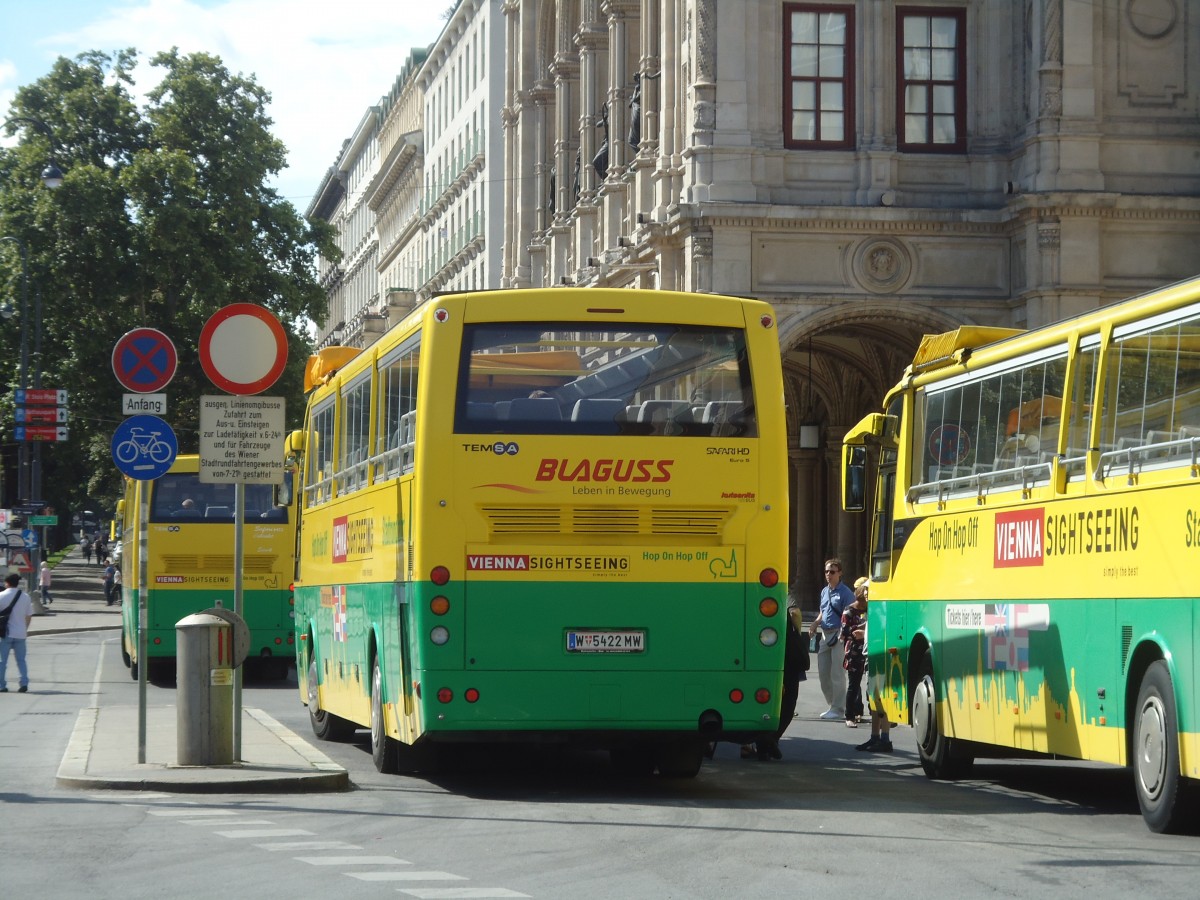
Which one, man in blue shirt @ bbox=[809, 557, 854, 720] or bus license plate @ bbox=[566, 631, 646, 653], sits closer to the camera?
bus license plate @ bbox=[566, 631, 646, 653]

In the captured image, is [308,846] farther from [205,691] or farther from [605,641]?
[205,691]

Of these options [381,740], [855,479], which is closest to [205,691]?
[381,740]

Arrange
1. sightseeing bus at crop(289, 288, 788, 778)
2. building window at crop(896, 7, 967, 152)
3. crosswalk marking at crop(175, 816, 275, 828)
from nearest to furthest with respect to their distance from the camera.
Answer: crosswalk marking at crop(175, 816, 275, 828)
sightseeing bus at crop(289, 288, 788, 778)
building window at crop(896, 7, 967, 152)

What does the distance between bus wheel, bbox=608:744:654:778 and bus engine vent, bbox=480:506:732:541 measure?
2.35 metres

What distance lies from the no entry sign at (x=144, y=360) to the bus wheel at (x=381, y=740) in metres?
2.58

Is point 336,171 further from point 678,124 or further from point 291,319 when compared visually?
point 678,124

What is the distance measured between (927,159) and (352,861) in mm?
30458

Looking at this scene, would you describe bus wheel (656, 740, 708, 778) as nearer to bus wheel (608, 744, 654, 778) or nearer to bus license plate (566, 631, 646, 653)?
bus wheel (608, 744, 654, 778)

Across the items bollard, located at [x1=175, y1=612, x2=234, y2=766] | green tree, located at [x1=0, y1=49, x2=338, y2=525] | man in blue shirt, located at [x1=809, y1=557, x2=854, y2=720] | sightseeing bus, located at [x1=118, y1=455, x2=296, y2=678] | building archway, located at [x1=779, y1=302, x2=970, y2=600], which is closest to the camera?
bollard, located at [x1=175, y1=612, x2=234, y2=766]

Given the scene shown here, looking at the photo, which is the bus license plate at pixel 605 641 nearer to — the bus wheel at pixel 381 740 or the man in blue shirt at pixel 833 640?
the bus wheel at pixel 381 740

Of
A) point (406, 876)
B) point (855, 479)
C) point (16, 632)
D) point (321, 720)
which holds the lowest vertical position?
point (406, 876)

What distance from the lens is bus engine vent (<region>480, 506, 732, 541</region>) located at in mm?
13680

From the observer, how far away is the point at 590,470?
13648mm

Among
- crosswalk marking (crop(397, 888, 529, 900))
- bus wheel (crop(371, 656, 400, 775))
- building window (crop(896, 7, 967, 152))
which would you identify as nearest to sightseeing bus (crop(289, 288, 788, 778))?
bus wheel (crop(371, 656, 400, 775))
